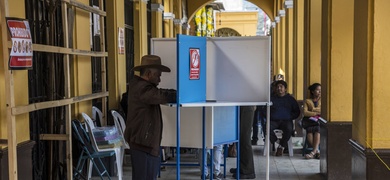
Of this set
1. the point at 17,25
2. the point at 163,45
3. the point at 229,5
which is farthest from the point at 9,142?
the point at 229,5

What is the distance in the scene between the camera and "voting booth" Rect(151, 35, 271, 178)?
17.9 feet

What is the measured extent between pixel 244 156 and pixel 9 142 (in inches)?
140

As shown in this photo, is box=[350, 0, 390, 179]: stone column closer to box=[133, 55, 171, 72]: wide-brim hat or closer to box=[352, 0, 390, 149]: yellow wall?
box=[352, 0, 390, 149]: yellow wall

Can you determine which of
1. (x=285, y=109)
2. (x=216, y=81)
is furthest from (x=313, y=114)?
(x=216, y=81)

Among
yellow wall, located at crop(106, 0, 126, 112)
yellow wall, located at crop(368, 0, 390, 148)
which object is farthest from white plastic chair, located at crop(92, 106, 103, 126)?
yellow wall, located at crop(368, 0, 390, 148)

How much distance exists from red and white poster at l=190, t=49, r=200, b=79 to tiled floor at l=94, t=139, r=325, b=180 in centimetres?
231

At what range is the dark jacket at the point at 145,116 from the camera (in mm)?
4688

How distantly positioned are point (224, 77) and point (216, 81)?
9cm

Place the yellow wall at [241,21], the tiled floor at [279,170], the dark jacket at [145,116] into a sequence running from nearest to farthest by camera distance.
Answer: the dark jacket at [145,116]
the tiled floor at [279,170]
the yellow wall at [241,21]

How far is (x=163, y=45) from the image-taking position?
5723 millimetres

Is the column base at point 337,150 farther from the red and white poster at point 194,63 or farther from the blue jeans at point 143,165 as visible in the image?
the blue jeans at point 143,165

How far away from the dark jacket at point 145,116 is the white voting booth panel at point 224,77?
808mm

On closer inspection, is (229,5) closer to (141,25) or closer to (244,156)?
(141,25)

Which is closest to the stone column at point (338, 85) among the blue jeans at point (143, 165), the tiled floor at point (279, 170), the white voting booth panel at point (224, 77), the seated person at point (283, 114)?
the tiled floor at point (279, 170)
